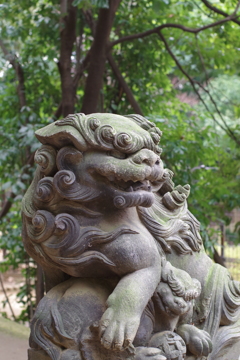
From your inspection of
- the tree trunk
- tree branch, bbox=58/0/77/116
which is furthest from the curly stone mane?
tree branch, bbox=58/0/77/116

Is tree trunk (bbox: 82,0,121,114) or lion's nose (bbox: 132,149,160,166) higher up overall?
tree trunk (bbox: 82,0,121,114)

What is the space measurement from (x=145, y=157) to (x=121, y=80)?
219cm

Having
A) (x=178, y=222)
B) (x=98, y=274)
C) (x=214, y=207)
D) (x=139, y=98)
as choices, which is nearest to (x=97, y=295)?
(x=98, y=274)

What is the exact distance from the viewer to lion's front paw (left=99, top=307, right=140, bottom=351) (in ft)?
4.00

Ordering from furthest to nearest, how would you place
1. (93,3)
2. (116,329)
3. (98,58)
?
(98,58) < (93,3) < (116,329)

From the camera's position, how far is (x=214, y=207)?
3.52 m

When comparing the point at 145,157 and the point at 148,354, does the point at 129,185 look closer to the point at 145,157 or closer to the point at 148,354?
the point at 145,157

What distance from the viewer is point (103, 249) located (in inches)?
54.1

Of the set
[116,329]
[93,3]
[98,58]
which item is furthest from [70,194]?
[98,58]

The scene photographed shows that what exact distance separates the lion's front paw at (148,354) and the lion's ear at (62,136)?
64 cm

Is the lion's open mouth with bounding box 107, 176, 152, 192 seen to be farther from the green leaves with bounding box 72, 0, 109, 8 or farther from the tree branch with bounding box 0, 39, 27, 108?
the tree branch with bounding box 0, 39, 27, 108

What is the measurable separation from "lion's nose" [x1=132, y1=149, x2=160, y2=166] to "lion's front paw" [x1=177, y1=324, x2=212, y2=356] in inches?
22.9

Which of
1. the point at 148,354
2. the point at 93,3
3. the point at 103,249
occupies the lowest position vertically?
the point at 148,354

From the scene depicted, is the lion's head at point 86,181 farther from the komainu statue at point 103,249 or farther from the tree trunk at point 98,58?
the tree trunk at point 98,58
